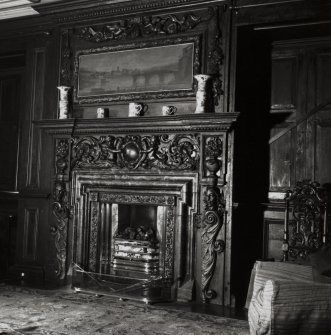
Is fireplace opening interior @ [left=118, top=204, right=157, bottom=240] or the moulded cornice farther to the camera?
fireplace opening interior @ [left=118, top=204, right=157, bottom=240]

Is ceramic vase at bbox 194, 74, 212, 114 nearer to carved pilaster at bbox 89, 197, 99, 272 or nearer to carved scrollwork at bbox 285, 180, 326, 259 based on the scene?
carved scrollwork at bbox 285, 180, 326, 259

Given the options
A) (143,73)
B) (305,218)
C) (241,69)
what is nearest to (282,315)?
(305,218)

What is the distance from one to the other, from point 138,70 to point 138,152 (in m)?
0.89

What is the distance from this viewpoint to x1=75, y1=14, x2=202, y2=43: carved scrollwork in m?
4.84

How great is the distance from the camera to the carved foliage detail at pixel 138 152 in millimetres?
4707

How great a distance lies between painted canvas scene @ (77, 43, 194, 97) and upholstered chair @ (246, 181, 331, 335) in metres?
1.62

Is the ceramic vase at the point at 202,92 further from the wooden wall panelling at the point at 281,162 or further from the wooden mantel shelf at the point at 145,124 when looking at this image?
the wooden wall panelling at the point at 281,162

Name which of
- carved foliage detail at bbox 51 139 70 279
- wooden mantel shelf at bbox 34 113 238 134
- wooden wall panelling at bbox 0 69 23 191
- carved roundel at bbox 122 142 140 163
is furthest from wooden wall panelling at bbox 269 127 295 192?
wooden wall panelling at bbox 0 69 23 191

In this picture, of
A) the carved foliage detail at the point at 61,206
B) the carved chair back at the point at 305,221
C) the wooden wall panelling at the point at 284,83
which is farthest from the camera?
the carved foliage detail at the point at 61,206

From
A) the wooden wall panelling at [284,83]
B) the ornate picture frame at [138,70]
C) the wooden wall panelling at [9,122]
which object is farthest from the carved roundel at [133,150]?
the wooden wall panelling at [9,122]

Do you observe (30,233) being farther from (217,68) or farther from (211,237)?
(217,68)

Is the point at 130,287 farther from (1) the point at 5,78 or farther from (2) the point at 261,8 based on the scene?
(1) the point at 5,78

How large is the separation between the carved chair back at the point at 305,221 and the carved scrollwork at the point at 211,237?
0.64m

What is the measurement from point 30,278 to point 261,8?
3.81 m
